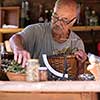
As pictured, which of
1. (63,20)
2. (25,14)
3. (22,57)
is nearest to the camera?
(22,57)

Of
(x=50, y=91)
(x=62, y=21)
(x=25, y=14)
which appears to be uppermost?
(x=62, y=21)

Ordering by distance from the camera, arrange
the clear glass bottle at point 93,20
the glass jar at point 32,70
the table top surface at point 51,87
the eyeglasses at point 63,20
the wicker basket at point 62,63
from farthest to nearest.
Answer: the clear glass bottle at point 93,20 < the eyeglasses at point 63,20 < the wicker basket at point 62,63 < the glass jar at point 32,70 < the table top surface at point 51,87

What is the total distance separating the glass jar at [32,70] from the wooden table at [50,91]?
3.3 inches

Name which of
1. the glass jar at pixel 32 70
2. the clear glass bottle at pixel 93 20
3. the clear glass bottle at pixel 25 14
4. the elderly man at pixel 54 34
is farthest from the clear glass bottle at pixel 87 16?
the glass jar at pixel 32 70

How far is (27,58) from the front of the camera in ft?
5.78

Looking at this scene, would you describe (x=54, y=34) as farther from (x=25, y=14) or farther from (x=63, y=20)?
(x=25, y=14)

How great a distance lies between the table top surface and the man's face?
100cm

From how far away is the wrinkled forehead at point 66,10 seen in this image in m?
2.55

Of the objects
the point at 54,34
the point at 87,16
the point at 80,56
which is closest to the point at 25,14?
the point at 87,16

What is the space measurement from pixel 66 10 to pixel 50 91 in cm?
119

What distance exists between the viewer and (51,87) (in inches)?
60.1

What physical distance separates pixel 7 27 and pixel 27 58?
2.99 metres

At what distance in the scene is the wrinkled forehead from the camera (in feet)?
8.38

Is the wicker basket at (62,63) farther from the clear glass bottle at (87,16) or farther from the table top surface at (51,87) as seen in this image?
the clear glass bottle at (87,16)
